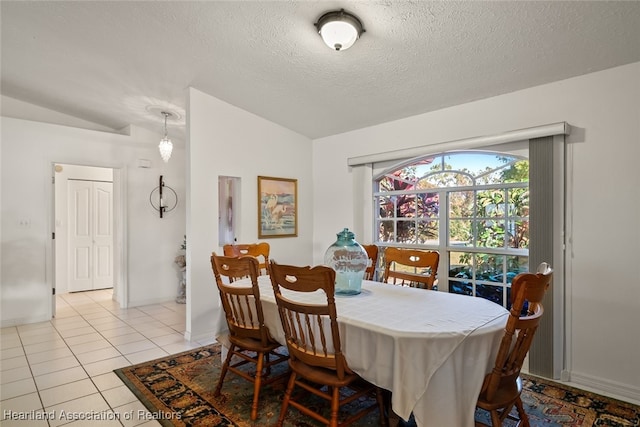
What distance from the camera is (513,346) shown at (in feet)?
5.42

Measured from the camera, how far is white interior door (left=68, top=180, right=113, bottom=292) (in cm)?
588

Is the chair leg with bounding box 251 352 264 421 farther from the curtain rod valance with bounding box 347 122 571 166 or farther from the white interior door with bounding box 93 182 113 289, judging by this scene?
the white interior door with bounding box 93 182 113 289

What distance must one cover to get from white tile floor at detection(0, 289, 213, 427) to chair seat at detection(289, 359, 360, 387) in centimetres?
101

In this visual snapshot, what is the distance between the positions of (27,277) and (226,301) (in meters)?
3.54

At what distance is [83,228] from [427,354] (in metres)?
6.41

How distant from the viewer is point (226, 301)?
2.34 metres

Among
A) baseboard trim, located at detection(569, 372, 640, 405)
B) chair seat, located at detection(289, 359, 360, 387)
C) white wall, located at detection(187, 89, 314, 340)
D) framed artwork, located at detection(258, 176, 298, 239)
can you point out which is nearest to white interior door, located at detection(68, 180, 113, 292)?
white wall, located at detection(187, 89, 314, 340)

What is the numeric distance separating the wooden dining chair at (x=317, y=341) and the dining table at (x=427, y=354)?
8 centimetres

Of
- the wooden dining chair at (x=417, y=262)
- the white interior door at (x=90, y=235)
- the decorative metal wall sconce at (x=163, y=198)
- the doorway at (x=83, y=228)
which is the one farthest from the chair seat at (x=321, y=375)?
the white interior door at (x=90, y=235)

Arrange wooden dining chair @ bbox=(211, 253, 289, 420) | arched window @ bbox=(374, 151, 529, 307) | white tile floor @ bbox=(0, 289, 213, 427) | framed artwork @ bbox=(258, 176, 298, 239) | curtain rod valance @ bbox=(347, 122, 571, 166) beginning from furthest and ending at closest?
framed artwork @ bbox=(258, 176, 298, 239), arched window @ bbox=(374, 151, 529, 307), curtain rod valance @ bbox=(347, 122, 571, 166), white tile floor @ bbox=(0, 289, 213, 427), wooden dining chair @ bbox=(211, 253, 289, 420)

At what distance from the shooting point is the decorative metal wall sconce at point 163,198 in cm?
524

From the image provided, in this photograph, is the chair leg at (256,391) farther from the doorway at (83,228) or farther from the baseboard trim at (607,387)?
the doorway at (83,228)

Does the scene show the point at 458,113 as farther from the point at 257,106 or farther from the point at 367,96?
the point at 257,106

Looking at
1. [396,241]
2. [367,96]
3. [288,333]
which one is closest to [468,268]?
[396,241]
